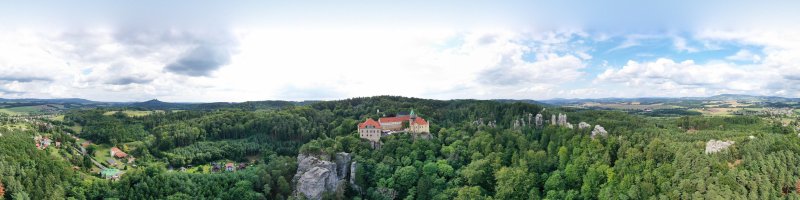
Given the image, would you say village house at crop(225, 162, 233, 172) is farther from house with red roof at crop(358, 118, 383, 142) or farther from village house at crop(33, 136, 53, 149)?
village house at crop(33, 136, 53, 149)

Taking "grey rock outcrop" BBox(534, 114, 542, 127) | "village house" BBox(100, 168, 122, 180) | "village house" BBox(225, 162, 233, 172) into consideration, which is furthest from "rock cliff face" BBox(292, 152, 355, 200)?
"grey rock outcrop" BBox(534, 114, 542, 127)

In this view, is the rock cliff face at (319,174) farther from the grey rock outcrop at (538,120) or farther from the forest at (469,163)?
the grey rock outcrop at (538,120)

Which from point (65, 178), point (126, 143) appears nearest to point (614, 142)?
point (65, 178)

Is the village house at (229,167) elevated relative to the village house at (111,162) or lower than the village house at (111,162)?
lower

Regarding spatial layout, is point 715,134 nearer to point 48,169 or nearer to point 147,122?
point 48,169

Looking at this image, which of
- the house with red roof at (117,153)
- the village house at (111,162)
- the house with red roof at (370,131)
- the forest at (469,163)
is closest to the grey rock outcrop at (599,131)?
the forest at (469,163)

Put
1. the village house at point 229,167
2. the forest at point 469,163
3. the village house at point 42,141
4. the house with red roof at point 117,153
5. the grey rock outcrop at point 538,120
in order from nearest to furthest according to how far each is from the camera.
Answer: the forest at point 469,163, the village house at point 42,141, the village house at point 229,167, the house with red roof at point 117,153, the grey rock outcrop at point 538,120
